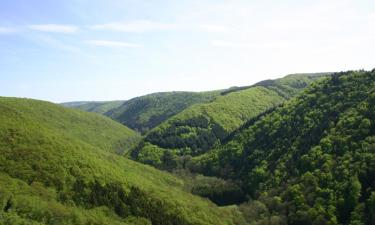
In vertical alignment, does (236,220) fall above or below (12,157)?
below

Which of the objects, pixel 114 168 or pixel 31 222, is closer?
pixel 31 222

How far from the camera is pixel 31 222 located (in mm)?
118125

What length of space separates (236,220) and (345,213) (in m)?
48.5

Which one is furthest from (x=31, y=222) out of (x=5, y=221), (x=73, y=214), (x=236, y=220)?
(x=236, y=220)

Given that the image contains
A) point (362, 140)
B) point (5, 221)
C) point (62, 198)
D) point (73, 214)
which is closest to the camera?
point (5, 221)

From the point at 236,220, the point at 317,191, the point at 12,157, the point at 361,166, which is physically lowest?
the point at 236,220

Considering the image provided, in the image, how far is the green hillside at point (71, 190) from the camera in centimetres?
13050

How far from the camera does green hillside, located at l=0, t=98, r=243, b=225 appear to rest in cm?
13050

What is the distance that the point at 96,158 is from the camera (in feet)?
626

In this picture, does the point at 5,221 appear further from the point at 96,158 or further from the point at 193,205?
the point at 193,205

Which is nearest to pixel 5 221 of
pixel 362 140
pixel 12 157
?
pixel 12 157

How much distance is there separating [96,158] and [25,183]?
52.7 m

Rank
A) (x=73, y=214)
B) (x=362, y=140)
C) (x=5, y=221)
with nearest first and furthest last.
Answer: (x=5, y=221) → (x=73, y=214) → (x=362, y=140)

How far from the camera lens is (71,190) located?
15325 centimetres
